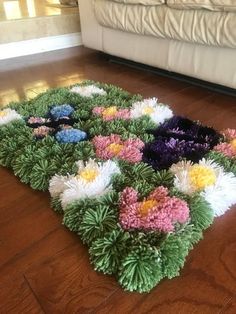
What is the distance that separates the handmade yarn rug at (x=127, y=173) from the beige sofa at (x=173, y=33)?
0.40 meters

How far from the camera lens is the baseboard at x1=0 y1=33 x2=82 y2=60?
7.65 ft

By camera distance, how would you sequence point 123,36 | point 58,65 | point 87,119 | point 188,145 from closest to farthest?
point 188,145, point 87,119, point 123,36, point 58,65

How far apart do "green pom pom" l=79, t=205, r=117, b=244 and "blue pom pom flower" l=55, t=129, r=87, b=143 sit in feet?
1.29

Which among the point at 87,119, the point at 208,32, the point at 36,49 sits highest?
the point at 208,32

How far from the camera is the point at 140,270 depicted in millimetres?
621

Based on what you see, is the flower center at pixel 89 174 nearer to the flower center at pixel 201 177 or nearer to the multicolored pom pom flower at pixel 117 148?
the multicolored pom pom flower at pixel 117 148

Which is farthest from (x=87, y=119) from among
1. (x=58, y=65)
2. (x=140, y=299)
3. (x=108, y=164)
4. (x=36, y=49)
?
(x=36, y=49)

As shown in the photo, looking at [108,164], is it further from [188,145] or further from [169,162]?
[188,145]

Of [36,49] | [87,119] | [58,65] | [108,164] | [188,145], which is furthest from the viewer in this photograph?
[36,49]

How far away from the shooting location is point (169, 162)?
3.17ft

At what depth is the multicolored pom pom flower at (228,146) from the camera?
1.00 m

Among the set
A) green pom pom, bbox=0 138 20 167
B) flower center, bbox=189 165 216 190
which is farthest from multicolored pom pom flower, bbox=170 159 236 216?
green pom pom, bbox=0 138 20 167

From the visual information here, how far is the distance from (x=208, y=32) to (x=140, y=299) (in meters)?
1.22

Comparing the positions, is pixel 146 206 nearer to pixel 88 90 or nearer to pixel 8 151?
pixel 8 151
